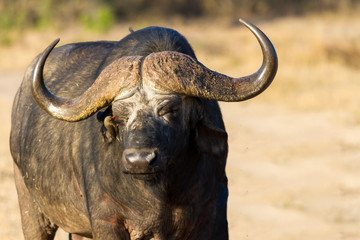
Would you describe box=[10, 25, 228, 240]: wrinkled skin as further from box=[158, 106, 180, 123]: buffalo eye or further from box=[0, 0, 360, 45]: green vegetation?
box=[0, 0, 360, 45]: green vegetation

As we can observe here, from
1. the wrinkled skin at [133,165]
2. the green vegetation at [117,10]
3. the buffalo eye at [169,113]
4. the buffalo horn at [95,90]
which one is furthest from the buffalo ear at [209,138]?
the green vegetation at [117,10]

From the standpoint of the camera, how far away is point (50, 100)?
4664 mm

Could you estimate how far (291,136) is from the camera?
1262cm

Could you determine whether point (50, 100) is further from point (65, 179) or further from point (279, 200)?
point (279, 200)

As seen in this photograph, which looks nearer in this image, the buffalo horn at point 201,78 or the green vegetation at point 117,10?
the buffalo horn at point 201,78

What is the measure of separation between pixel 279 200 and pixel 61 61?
13.2ft

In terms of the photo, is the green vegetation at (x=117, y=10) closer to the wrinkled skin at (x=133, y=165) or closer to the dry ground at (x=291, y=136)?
the dry ground at (x=291, y=136)

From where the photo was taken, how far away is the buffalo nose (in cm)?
418

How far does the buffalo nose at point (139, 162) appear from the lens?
418 centimetres

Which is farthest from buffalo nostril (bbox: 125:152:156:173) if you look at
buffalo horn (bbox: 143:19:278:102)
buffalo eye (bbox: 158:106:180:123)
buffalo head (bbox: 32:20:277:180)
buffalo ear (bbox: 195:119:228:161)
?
buffalo ear (bbox: 195:119:228:161)

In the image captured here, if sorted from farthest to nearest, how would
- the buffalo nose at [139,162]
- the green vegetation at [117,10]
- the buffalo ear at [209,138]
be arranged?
1. the green vegetation at [117,10]
2. the buffalo ear at [209,138]
3. the buffalo nose at [139,162]

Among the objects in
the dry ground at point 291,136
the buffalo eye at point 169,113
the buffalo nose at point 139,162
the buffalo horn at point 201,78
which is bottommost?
the dry ground at point 291,136

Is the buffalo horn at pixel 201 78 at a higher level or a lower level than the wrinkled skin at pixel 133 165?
higher

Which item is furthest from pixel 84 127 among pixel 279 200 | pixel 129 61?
pixel 279 200
